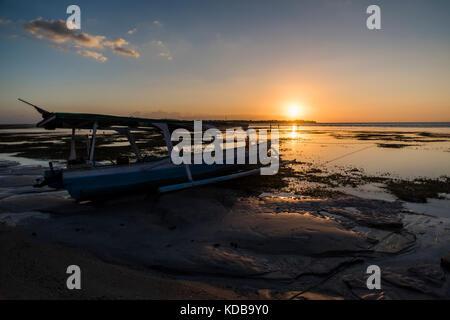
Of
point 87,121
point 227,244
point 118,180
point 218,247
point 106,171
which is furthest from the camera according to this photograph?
point 87,121

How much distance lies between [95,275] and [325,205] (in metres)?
8.47

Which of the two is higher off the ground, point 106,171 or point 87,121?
point 87,121

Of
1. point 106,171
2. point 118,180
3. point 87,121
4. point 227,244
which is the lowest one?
point 227,244

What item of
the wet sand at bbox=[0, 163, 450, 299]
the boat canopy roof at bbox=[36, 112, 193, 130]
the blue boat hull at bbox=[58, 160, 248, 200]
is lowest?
the wet sand at bbox=[0, 163, 450, 299]

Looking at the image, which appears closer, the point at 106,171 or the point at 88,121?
the point at 106,171

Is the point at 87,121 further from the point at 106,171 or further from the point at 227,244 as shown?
the point at 227,244

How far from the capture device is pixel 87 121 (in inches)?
392

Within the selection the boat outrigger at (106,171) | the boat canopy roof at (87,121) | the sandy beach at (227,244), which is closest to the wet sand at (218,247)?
the sandy beach at (227,244)

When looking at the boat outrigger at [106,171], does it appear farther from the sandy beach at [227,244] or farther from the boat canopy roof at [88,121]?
the sandy beach at [227,244]

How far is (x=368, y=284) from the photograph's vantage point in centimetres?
485

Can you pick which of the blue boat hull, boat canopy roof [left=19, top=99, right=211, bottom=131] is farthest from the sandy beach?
boat canopy roof [left=19, top=99, right=211, bottom=131]

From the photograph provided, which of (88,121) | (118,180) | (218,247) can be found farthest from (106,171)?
(218,247)

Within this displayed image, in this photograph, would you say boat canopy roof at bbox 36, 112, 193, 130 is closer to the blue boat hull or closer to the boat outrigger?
the boat outrigger

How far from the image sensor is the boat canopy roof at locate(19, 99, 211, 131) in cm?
871
